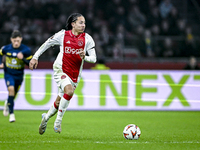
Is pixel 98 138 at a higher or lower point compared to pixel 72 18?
lower

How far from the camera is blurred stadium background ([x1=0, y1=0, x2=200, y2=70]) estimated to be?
15.9 metres

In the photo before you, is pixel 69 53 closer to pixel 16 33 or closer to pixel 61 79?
pixel 61 79

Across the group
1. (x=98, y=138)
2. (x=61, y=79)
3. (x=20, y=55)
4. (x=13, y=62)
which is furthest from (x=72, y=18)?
(x=13, y=62)

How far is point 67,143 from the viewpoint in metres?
5.50

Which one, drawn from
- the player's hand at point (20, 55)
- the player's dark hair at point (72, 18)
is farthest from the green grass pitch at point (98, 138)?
the player's dark hair at point (72, 18)

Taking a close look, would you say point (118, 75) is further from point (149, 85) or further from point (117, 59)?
point (117, 59)

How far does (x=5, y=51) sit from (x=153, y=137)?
4415 millimetres

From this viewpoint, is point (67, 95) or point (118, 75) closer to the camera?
point (67, 95)

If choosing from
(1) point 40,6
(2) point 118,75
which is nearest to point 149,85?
(2) point 118,75

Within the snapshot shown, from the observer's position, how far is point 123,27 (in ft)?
59.1

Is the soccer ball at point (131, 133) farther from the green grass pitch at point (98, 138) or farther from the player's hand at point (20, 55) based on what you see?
the player's hand at point (20, 55)

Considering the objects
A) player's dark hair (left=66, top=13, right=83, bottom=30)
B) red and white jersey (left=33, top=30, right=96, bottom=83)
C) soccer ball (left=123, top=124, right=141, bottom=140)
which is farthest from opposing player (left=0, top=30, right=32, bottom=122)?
soccer ball (left=123, top=124, right=141, bottom=140)

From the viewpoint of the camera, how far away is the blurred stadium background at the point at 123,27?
15.9m

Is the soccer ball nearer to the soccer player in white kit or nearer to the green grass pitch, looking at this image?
the green grass pitch
